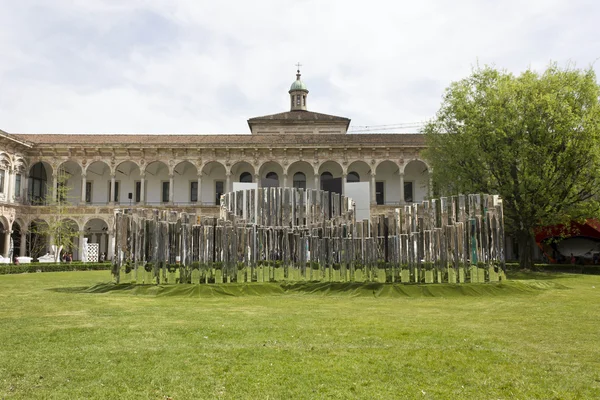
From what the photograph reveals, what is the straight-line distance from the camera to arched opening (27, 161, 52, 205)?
37500 mm

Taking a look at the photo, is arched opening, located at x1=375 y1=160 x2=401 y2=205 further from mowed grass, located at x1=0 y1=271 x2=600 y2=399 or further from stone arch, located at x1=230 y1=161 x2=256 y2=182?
mowed grass, located at x1=0 y1=271 x2=600 y2=399

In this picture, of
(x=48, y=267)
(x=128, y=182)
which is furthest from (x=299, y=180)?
(x=48, y=267)

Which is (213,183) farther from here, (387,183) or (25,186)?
(387,183)

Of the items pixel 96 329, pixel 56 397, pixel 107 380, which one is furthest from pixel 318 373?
pixel 96 329

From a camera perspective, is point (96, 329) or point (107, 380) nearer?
point (107, 380)

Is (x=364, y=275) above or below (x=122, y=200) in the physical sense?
below

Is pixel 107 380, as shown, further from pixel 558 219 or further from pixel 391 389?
A: pixel 558 219

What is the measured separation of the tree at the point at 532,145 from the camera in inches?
803

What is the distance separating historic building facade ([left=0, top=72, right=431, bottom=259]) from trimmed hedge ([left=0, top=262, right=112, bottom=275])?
7356 mm

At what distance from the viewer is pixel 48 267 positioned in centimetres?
2531

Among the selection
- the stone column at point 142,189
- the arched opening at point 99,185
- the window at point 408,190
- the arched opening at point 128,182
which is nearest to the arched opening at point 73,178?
the arched opening at point 99,185

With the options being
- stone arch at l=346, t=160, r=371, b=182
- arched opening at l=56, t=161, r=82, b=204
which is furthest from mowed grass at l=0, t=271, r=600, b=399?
arched opening at l=56, t=161, r=82, b=204

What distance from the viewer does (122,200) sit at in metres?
40.6

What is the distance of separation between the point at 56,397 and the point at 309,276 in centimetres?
1037
